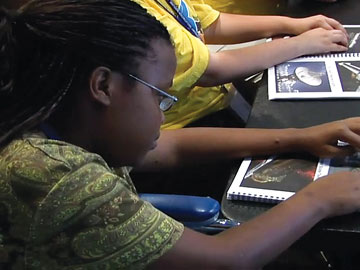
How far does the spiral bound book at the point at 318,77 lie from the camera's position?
53.7 inches

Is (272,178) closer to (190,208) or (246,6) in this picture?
(190,208)

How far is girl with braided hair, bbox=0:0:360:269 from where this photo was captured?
85 cm

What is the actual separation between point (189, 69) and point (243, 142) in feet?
0.82

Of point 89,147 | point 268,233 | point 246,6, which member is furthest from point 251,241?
point 246,6

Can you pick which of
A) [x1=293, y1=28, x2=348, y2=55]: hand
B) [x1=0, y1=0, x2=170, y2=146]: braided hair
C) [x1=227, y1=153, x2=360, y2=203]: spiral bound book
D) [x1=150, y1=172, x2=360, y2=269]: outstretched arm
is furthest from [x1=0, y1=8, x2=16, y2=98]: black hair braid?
[x1=293, y1=28, x2=348, y2=55]: hand

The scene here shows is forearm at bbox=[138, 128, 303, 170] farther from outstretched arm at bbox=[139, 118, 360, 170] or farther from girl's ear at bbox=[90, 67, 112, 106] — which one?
girl's ear at bbox=[90, 67, 112, 106]

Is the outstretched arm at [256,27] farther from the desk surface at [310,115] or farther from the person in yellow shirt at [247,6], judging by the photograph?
the person in yellow shirt at [247,6]

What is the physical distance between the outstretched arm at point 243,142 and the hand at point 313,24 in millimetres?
457

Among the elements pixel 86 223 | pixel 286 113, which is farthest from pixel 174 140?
pixel 86 223

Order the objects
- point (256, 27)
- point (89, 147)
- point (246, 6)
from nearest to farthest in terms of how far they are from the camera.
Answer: point (89, 147)
point (256, 27)
point (246, 6)

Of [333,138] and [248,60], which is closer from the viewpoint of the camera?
[333,138]

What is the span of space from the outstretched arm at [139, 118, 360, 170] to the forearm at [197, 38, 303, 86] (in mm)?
194

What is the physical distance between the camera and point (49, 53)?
89 centimetres

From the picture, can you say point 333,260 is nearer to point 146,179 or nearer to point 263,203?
point 146,179
